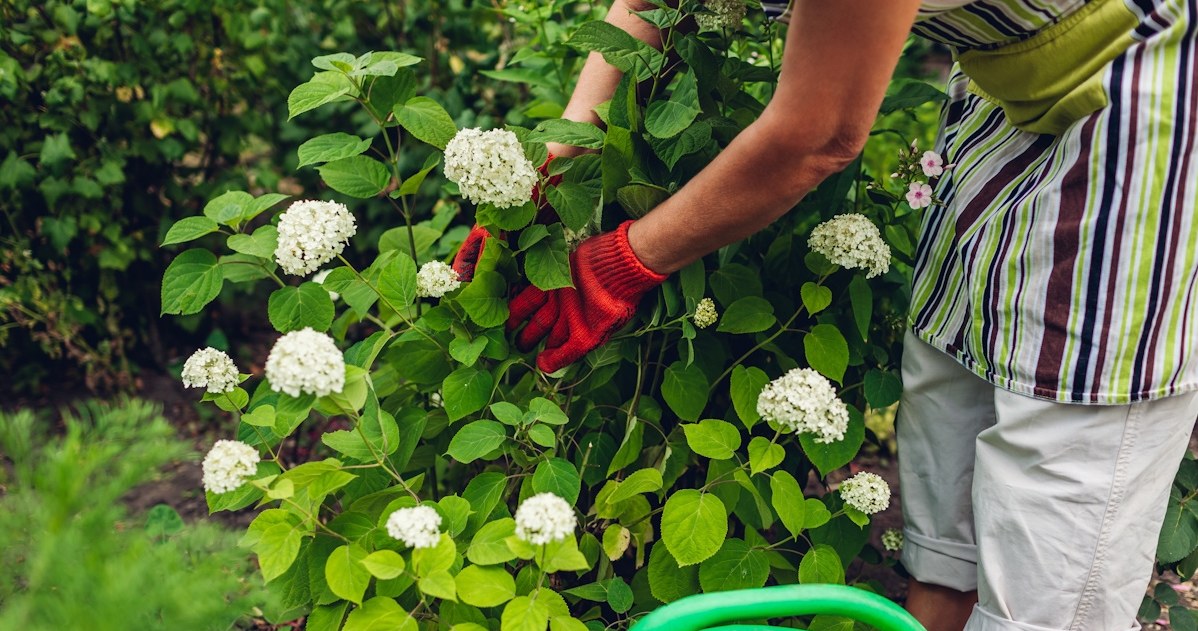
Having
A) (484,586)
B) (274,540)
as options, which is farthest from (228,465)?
(484,586)

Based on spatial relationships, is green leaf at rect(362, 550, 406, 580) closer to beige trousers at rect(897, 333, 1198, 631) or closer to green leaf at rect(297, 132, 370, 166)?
green leaf at rect(297, 132, 370, 166)

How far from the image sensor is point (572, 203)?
1.30m

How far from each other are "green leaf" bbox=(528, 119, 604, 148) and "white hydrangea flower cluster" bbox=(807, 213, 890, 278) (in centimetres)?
37

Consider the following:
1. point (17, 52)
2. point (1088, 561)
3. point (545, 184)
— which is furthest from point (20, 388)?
point (1088, 561)

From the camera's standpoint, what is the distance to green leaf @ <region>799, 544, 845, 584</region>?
1.39 m

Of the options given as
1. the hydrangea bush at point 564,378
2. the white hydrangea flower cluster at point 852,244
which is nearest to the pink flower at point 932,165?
the hydrangea bush at point 564,378

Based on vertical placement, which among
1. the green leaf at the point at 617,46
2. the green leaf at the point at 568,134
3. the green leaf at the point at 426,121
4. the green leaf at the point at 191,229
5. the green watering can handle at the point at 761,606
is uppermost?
the green leaf at the point at 617,46

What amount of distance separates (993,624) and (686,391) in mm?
540

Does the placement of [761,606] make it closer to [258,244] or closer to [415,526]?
[415,526]

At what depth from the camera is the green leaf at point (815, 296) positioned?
1.40 m

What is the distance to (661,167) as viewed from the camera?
54.8 inches

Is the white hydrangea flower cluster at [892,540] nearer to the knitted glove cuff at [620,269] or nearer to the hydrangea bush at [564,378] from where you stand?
the hydrangea bush at [564,378]

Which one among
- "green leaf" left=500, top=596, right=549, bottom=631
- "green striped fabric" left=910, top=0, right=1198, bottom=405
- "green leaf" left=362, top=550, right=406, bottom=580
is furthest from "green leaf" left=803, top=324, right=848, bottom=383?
"green leaf" left=362, top=550, right=406, bottom=580

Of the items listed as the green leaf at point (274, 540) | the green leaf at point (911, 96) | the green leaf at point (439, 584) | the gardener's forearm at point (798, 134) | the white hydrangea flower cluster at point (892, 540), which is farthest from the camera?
the white hydrangea flower cluster at point (892, 540)
